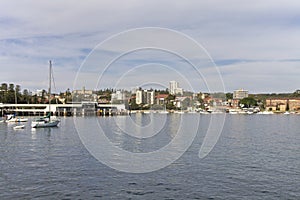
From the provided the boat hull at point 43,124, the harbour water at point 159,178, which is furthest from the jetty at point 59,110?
the harbour water at point 159,178

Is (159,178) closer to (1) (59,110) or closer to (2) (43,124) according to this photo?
(2) (43,124)

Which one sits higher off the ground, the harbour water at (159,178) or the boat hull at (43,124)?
the boat hull at (43,124)

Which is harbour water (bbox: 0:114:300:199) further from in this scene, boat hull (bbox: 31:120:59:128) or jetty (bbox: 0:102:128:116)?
jetty (bbox: 0:102:128:116)

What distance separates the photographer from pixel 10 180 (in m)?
22.6

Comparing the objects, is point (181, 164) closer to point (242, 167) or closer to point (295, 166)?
point (242, 167)

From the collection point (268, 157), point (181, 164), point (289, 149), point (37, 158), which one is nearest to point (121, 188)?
point (181, 164)

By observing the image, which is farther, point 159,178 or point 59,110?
point 59,110

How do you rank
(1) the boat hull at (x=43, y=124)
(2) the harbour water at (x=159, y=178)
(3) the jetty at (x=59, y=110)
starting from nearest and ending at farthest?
(2) the harbour water at (x=159, y=178) < (1) the boat hull at (x=43, y=124) < (3) the jetty at (x=59, y=110)

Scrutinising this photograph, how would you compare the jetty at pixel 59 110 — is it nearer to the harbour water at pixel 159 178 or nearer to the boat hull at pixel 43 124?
the boat hull at pixel 43 124

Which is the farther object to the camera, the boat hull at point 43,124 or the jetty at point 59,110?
the jetty at point 59,110

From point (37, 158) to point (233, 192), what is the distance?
18.2 m

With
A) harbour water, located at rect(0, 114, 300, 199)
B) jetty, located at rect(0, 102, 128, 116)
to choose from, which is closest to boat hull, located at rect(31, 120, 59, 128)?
harbour water, located at rect(0, 114, 300, 199)

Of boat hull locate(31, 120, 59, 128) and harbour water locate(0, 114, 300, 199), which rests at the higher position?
boat hull locate(31, 120, 59, 128)

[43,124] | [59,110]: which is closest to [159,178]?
[43,124]
